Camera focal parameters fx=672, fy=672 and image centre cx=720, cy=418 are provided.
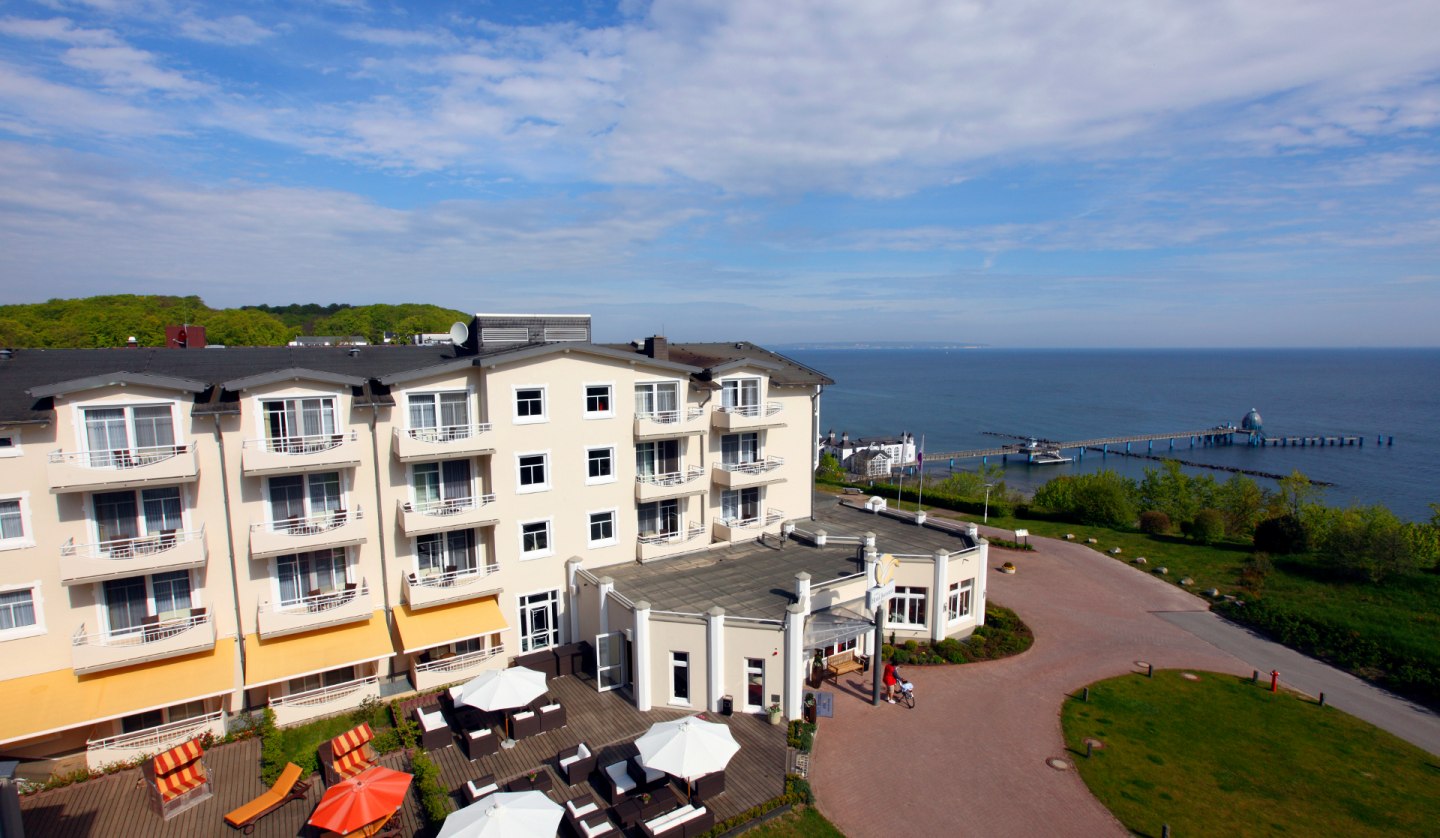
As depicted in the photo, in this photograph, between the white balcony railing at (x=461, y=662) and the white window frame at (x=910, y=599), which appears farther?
the white window frame at (x=910, y=599)

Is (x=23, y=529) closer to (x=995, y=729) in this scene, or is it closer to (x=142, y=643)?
(x=142, y=643)

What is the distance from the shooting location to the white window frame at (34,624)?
65.9 feet

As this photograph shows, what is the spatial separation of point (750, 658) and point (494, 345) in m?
17.3

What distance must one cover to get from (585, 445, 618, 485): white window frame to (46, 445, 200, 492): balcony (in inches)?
523

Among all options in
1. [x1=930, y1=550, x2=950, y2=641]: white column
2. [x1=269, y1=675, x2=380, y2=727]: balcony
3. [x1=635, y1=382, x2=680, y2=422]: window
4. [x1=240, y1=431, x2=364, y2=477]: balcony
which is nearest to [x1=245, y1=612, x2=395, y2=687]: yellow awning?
[x1=269, y1=675, x2=380, y2=727]: balcony

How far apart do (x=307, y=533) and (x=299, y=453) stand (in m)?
2.89

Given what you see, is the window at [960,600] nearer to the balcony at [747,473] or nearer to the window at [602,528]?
the balcony at [747,473]

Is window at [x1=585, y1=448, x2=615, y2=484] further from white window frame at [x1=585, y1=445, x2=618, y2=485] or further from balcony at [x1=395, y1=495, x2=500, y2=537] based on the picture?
balcony at [x1=395, y1=495, x2=500, y2=537]

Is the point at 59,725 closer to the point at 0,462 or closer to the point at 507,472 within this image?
the point at 0,462

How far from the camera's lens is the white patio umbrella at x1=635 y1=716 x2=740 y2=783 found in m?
18.5

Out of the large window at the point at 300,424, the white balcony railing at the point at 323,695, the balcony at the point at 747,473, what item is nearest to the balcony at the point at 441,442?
the large window at the point at 300,424

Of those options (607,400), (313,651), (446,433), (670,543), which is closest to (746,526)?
(670,543)

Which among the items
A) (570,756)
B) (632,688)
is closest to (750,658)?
(632,688)

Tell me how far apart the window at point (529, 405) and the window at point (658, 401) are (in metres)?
4.40
